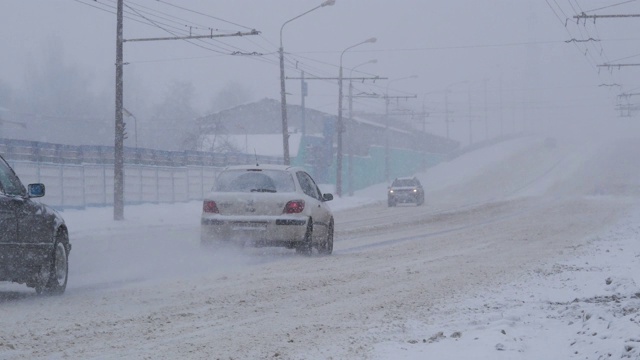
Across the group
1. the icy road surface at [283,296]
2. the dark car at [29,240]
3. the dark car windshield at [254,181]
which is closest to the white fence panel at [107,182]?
the icy road surface at [283,296]

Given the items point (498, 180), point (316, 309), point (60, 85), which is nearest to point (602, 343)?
point (316, 309)

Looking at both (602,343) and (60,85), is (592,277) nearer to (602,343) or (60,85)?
(602,343)

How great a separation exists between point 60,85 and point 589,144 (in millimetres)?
64678

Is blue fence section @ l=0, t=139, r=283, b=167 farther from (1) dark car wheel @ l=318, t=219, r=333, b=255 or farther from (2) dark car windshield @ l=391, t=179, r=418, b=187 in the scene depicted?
(1) dark car wheel @ l=318, t=219, r=333, b=255

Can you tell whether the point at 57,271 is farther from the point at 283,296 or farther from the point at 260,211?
the point at 260,211

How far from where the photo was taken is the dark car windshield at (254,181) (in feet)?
54.7

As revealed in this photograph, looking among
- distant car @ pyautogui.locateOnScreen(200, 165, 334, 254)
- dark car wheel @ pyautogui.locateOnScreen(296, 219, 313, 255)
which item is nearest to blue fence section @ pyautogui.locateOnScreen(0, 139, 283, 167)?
distant car @ pyautogui.locateOnScreen(200, 165, 334, 254)

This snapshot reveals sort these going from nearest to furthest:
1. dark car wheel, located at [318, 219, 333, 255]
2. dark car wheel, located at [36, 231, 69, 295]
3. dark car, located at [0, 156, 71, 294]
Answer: dark car, located at [0, 156, 71, 294] → dark car wheel, located at [36, 231, 69, 295] → dark car wheel, located at [318, 219, 333, 255]

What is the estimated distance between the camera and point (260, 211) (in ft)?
53.6

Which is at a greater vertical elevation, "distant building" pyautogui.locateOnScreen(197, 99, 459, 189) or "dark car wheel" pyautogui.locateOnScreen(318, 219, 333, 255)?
"distant building" pyautogui.locateOnScreen(197, 99, 459, 189)

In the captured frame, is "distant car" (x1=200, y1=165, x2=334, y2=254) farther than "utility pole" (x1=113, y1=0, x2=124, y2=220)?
No

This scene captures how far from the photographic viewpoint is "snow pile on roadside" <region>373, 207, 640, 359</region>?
7.00 meters

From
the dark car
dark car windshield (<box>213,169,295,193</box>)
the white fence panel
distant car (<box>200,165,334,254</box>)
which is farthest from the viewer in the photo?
the white fence panel

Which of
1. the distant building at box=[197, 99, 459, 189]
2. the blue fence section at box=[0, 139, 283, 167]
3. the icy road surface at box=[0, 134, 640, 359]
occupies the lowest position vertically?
the icy road surface at box=[0, 134, 640, 359]
